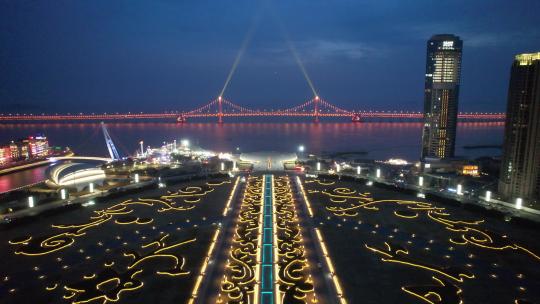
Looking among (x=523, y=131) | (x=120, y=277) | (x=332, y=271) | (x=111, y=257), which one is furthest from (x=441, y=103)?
(x=120, y=277)

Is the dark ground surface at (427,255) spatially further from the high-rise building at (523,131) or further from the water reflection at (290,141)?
the water reflection at (290,141)

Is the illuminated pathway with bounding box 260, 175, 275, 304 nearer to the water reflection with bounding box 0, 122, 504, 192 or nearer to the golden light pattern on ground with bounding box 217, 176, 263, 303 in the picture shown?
the golden light pattern on ground with bounding box 217, 176, 263, 303

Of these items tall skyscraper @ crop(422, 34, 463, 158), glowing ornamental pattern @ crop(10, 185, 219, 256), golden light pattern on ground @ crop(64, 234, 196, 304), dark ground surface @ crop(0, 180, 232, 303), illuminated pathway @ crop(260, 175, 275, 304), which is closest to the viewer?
golden light pattern on ground @ crop(64, 234, 196, 304)

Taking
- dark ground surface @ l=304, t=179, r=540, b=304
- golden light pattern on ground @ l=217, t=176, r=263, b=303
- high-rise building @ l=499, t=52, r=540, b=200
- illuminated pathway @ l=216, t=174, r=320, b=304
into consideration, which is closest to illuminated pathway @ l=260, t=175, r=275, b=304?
illuminated pathway @ l=216, t=174, r=320, b=304

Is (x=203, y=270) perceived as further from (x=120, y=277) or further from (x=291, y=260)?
(x=291, y=260)

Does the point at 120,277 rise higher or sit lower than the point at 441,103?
lower

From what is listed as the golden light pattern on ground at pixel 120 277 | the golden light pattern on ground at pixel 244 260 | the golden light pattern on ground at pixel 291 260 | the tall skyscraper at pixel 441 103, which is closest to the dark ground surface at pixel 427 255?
the golden light pattern on ground at pixel 291 260

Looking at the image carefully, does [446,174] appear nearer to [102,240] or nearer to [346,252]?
[346,252]
